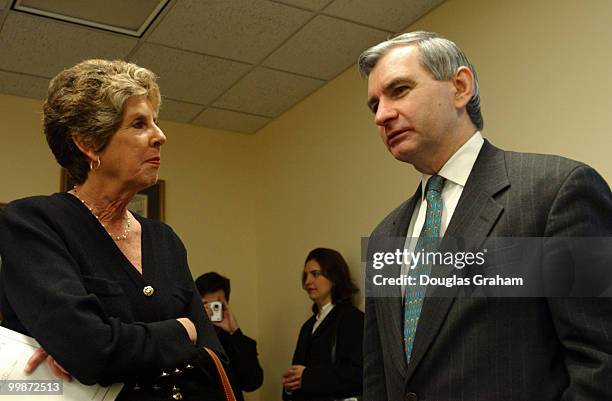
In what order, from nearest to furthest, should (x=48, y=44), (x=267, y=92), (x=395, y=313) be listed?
(x=395, y=313)
(x=48, y=44)
(x=267, y=92)

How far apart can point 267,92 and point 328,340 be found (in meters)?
1.73

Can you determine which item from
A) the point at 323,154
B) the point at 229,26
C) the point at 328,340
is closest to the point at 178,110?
the point at 323,154

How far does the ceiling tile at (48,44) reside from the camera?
138 inches

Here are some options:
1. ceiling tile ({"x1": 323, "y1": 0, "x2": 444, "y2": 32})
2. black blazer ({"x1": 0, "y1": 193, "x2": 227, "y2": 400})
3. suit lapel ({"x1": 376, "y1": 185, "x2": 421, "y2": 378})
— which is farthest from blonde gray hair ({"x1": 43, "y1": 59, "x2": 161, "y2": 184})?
ceiling tile ({"x1": 323, "y1": 0, "x2": 444, "y2": 32})

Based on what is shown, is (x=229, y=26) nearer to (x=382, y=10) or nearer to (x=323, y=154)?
(x=382, y=10)

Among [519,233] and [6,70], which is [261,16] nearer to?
[6,70]

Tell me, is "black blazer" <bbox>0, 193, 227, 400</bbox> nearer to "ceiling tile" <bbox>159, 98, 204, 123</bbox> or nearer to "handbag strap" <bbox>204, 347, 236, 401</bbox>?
"handbag strap" <bbox>204, 347, 236, 401</bbox>

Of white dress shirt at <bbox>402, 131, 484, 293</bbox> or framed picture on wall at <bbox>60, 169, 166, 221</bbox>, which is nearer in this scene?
white dress shirt at <bbox>402, 131, 484, 293</bbox>

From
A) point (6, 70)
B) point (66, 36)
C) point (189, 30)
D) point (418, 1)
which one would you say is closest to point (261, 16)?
point (189, 30)

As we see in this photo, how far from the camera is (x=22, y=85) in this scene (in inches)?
166

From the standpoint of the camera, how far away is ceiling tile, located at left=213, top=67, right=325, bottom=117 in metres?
4.17

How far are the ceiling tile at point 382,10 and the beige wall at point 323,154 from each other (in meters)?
0.07

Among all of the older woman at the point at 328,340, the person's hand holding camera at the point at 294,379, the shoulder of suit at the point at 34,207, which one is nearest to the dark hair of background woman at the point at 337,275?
the older woman at the point at 328,340

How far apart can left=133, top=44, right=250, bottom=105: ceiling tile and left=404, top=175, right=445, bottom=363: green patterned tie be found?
2679 millimetres
